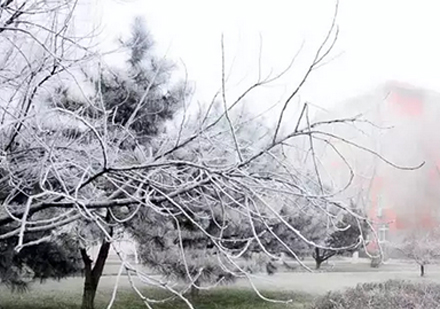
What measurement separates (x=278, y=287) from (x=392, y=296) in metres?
0.44

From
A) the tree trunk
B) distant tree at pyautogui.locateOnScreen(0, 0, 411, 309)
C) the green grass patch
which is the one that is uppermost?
distant tree at pyautogui.locateOnScreen(0, 0, 411, 309)

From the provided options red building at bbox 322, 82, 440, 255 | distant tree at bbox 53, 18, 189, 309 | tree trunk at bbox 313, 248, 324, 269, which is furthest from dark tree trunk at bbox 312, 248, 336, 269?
distant tree at bbox 53, 18, 189, 309

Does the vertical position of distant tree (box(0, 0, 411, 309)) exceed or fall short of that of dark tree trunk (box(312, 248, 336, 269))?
it exceeds it

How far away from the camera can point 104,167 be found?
816mm

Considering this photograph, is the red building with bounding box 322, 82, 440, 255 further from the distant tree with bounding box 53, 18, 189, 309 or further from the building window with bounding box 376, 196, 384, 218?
the distant tree with bounding box 53, 18, 189, 309

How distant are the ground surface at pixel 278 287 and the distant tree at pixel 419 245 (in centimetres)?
5

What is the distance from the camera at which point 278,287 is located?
80.3 inches

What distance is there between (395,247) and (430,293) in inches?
9.4

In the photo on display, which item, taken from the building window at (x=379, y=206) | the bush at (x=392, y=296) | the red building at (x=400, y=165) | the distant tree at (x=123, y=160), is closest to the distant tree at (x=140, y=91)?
the distant tree at (x=123, y=160)

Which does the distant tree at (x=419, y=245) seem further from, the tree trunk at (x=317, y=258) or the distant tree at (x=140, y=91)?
the distant tree at (x=140, y=91)

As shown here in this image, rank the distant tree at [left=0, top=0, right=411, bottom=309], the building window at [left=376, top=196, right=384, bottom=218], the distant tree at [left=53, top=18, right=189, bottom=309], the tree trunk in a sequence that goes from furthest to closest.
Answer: the building window at [left=376, top=196, right=384, bottom=218] → the tree trunk → the distant tree at [left=53, top=18, right=189, bottom=309] → the distant tree at [left=0, top=0, right=411, bottom=309]

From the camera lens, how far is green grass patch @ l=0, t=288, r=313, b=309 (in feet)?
6.61

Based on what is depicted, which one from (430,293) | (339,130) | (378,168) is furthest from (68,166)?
(430,293)

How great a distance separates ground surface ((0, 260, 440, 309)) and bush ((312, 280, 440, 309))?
0.08 feet
